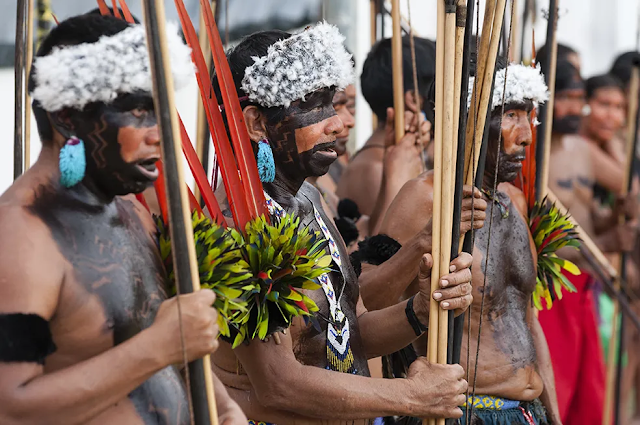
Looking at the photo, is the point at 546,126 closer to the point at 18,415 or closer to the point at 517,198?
the point at 517,198

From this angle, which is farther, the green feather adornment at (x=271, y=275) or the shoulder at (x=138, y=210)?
the green feather adornment at (x=271, y=275)

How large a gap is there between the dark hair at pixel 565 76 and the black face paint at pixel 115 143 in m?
4.65

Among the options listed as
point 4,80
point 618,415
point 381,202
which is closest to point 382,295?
point 381,202

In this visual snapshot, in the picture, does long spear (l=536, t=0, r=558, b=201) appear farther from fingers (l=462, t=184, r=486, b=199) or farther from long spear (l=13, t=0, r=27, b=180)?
long spear (l=13, t=0, r=27, b=180)

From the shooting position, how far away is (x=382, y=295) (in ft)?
10.1

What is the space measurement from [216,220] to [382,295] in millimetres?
883

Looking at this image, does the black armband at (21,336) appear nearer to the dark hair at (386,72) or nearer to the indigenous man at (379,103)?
the indigenous man at (379,103)

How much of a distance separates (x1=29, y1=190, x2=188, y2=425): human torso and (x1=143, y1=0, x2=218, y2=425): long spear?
0.16 m

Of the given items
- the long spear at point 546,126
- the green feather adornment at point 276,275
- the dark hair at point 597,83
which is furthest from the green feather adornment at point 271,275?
the dark hair at point 597,83

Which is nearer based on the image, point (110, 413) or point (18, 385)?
point (18, 385)

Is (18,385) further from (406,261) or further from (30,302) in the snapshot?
(406,261)

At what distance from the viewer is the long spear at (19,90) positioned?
2525mm

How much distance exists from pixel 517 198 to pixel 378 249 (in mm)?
632

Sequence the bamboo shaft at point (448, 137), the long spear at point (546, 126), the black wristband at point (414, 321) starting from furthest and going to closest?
the long spear at point (546, 126) → the black wristband at point (414, 321) → the bamboo shaft at point (448, 137)
